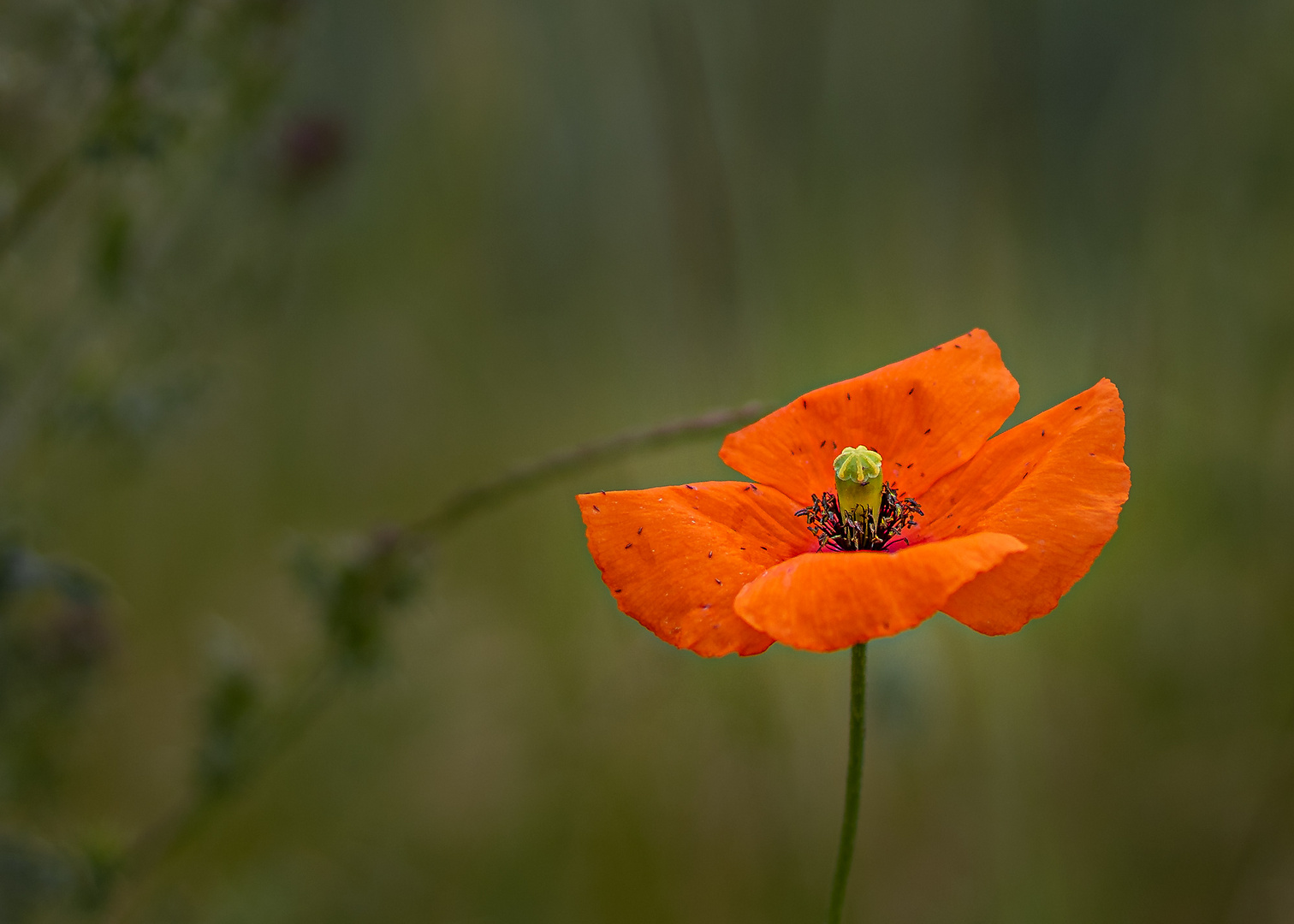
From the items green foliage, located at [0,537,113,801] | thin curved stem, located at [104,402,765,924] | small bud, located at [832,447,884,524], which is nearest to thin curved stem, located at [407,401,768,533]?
thin curved stem, located at [104,402,765,924]

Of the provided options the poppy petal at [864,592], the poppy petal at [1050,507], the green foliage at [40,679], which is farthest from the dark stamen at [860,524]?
the green foliage at [40,679]

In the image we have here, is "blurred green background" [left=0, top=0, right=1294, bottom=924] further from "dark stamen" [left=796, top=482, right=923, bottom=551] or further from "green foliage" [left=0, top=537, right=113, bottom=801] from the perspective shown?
"dark stamen" [left=796, top=482, right=923, bottom=551]

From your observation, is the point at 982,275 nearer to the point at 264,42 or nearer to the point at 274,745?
the point at 264,42

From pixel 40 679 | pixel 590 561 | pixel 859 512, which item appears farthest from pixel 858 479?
pixel 590 561

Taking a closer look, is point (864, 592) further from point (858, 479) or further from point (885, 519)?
point (885, 519)

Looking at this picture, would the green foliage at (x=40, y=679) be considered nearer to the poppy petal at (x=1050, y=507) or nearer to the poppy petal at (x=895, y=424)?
A: the poppy petal at (x=895, y=424)
